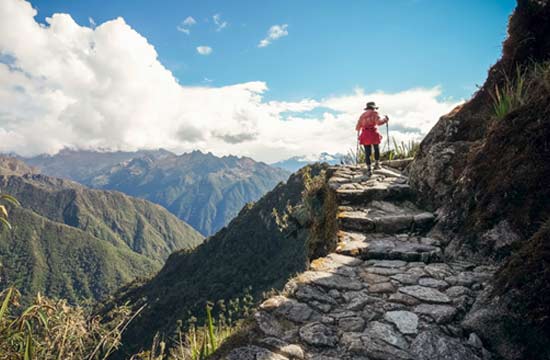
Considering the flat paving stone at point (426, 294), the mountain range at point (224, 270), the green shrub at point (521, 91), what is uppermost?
the green shrub at point (521, 91)

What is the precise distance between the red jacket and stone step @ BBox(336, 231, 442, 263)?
17.1ft

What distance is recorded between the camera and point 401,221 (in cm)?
A: 642

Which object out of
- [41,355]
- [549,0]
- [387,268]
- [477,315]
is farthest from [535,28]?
[41,355]

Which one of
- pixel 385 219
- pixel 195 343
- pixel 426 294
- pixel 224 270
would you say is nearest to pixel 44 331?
pixel 195 343

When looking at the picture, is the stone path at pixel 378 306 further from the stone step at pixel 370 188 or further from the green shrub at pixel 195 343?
the stone step at pixel 370 188

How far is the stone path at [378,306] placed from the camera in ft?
10.0

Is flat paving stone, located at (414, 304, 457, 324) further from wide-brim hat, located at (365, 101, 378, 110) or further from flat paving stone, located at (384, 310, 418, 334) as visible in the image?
wide-brim hat, located at (365, 101, 378, 110)

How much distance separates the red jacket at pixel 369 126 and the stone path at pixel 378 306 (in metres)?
4.93

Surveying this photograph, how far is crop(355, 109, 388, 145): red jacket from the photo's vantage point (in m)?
10.8

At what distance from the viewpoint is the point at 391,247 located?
5.54 meters

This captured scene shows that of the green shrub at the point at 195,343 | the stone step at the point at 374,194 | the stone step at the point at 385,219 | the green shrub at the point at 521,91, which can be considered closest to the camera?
the green shrub at the point at 195,343

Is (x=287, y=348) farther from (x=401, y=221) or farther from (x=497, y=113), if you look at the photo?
(x=497, y=113)

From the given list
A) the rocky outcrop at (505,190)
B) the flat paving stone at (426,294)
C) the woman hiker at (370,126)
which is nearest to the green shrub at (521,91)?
the rocky outcrop at (505,190)

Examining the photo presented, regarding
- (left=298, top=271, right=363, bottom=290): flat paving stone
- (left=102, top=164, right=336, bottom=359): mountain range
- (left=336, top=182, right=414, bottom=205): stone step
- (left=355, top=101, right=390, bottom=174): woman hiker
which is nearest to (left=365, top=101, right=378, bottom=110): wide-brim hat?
(left=355, top=101, right=390, bottom=174): woman hiker
